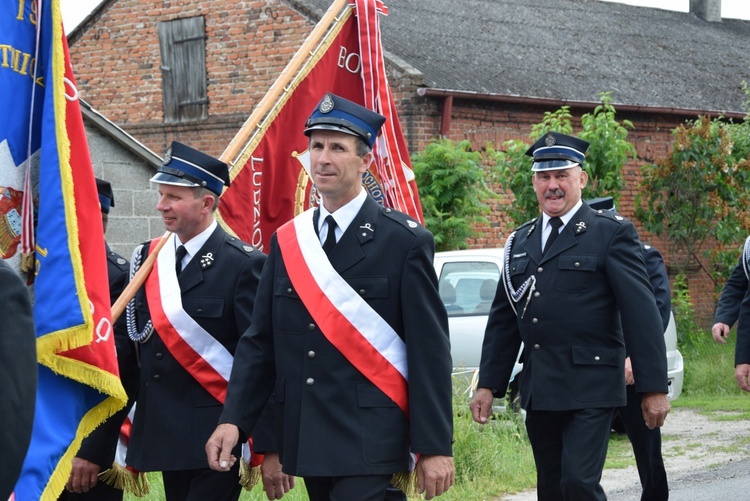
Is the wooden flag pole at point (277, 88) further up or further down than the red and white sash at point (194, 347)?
further up

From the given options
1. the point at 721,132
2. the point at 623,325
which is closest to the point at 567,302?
the point at 623,325

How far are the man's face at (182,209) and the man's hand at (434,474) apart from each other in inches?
62.5

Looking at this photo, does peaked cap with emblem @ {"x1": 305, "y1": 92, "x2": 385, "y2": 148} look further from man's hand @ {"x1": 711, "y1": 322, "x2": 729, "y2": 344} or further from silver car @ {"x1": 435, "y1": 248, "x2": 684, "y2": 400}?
silver car @ {"x1": 435, "y1": 248, "x2": 684, "y2": 400}

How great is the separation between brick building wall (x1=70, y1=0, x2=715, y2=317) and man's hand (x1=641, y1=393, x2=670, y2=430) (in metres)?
12.1

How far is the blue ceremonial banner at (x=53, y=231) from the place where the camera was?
4.23 meters

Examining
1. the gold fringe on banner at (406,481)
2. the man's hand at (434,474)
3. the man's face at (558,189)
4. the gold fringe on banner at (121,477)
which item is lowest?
the gold fringe on banner at (121,477)

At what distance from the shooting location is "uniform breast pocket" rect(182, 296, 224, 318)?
5.23 m

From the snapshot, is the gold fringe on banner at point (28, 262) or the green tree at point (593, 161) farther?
the green tree at point (593, 161)

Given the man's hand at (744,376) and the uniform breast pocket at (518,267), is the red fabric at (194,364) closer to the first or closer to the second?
the uniform breast pocket at (518,267)

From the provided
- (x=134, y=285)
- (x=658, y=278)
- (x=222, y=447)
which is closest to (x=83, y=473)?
(x=134, y=285)

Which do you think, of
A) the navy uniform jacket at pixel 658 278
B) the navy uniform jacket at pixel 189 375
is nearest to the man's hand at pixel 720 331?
the navy uniform jacket at pixel 658 278

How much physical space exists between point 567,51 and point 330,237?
19242mm

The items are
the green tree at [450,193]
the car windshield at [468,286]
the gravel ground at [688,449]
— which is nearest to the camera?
the gravel ground at [688,449]

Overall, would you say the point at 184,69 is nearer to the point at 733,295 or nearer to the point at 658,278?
the point at 658,278
